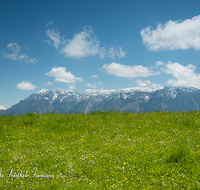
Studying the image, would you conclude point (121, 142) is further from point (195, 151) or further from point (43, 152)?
point (43, 152)

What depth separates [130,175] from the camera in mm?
5906

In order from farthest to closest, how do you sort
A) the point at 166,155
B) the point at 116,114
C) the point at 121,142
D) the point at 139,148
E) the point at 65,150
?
1. the point at 116,114
2. the point at 121,142
3. the point at 65,150
4. the point at 139,148
5. the point at 166,155

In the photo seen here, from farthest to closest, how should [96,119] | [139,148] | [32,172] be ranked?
[96,119]
[139,148]
[32,172]

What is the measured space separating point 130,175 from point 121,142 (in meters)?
3.46

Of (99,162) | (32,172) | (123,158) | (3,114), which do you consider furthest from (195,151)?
(3,114)

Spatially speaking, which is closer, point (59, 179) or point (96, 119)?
point (59, 179)

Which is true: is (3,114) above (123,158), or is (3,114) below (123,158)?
above

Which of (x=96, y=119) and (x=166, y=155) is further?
(x=96, y=119)

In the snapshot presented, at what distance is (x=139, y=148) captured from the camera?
26.3 feet

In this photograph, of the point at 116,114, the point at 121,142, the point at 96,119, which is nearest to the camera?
the point at 121,142

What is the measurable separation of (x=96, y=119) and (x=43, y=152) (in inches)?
290

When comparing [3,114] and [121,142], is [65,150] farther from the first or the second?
[3,114]

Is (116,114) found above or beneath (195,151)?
above

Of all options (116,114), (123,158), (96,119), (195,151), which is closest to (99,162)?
(123,158)
